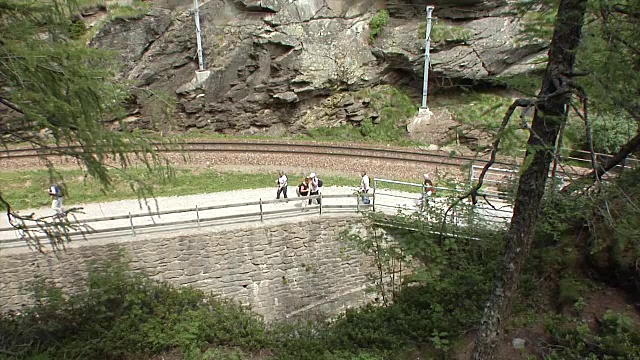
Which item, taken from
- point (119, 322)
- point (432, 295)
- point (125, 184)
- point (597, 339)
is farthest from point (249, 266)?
point (597, 339)

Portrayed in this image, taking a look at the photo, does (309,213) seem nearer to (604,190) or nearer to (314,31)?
(604,190)

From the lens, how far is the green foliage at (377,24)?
21250 millimetres

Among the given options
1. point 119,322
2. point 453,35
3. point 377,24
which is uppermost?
point 377,24

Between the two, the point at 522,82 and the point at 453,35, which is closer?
the point at 522,82

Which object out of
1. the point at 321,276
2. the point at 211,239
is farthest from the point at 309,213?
the point at 211,239

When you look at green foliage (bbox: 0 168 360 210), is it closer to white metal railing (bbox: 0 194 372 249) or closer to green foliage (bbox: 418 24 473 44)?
white metal railing (bbox: 0 194 372 249)

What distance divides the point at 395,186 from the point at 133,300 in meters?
8.48

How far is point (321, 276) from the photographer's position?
11.1m

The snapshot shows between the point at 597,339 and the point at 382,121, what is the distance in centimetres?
1523

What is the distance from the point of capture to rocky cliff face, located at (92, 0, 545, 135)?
19.6m

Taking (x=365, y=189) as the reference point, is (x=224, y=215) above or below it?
below

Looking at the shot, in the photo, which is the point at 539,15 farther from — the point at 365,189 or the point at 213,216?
the point at 213,216

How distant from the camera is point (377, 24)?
2127 cm

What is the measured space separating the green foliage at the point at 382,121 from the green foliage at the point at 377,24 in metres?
2.55
